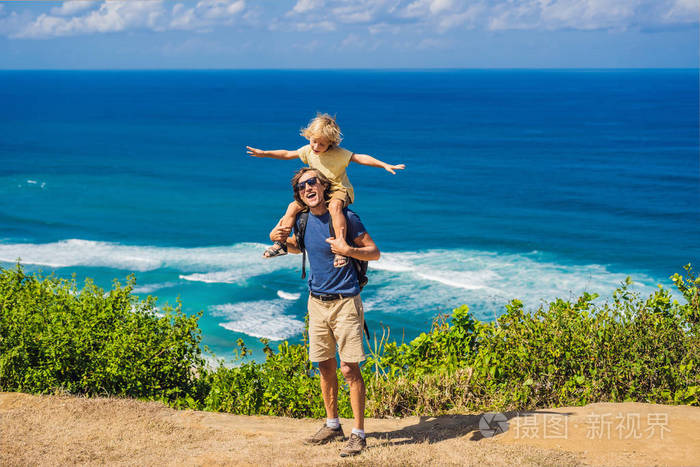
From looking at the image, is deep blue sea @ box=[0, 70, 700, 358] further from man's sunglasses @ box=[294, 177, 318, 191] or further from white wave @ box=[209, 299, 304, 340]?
man's sunglasses @ box=[294, 177, 318, 191]

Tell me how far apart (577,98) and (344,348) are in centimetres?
15881

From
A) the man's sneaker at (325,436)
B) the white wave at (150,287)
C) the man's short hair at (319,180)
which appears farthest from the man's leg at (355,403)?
the white wave at (150,287)

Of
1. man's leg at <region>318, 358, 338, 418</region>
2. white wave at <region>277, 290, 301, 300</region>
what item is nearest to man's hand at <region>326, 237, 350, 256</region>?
man's leg at <region>318, 358, 338, 418</region>

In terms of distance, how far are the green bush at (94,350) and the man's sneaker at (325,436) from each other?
7.45 feet

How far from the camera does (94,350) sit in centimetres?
812

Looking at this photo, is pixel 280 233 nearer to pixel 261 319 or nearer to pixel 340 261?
pixel 340 261

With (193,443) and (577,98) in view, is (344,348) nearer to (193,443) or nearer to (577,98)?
(193,443)

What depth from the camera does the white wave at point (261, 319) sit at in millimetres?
25609

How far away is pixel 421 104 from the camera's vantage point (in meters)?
Answer: 141

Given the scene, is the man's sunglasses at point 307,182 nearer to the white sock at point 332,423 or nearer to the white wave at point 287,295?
the white sock at point 332,423

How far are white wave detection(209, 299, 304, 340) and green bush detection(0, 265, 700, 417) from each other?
16.4 metres

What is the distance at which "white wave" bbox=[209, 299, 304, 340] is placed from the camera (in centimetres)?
2561

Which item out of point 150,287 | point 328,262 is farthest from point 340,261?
point 150,287

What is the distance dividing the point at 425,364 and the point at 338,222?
2962mm
